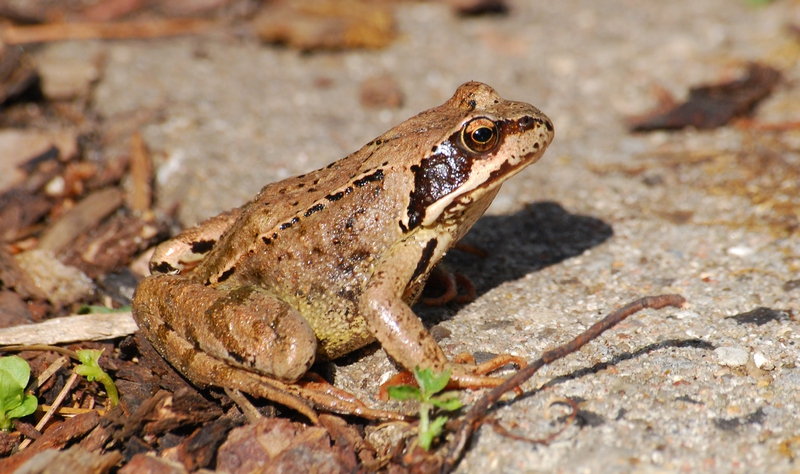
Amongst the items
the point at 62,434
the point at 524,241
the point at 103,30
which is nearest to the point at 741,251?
the point at 524,241

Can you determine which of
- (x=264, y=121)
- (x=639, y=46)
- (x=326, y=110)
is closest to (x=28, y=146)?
(x=264, y=121)

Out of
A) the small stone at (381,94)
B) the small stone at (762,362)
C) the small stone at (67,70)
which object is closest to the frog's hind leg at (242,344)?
the small stone at (762,362)

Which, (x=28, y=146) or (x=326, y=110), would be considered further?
(x=326, y=110)

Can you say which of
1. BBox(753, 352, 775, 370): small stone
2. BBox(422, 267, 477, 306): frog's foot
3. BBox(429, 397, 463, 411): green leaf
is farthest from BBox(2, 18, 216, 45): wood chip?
Result: BBox(753, 352, 775, 370): small stone

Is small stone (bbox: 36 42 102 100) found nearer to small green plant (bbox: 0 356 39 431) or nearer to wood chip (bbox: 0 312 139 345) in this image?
wood chip (bbox: 0 312 139 345)

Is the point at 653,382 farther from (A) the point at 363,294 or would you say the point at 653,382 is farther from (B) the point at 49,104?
(B) the point at 49,104

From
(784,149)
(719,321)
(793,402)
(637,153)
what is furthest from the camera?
(637,153)

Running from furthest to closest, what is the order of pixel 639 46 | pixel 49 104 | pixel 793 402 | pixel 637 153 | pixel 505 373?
pixel 639 46, pixel 49 104, pixel 637 153, pixel 505 373, pixel 793 402

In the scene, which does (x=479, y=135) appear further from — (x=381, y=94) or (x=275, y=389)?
(x=381, y=94)
